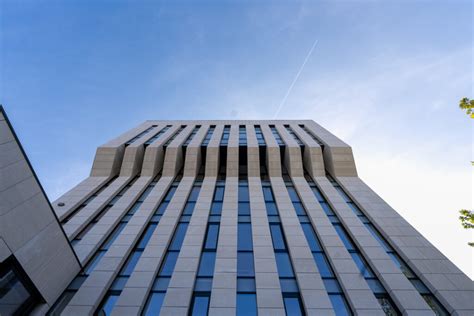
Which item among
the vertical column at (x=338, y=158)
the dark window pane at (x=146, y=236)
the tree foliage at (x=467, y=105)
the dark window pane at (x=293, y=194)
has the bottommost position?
the dark window pane at (x=293, y=194)

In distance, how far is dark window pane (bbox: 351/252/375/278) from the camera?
1031 cm

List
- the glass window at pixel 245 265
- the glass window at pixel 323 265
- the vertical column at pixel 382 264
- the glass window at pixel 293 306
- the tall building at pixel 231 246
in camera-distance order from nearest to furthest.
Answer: the vertical column at pixel 382 264 → the tall building at pixel 231 246 → the glass window at pixel 293 306 → the glass window at pixel 323 265 → the glass window at pixel 245 265

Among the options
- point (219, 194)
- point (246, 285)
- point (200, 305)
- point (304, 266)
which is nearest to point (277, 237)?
point (304, 266)

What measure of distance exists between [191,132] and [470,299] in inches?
1001

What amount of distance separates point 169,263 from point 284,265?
20.7 ft

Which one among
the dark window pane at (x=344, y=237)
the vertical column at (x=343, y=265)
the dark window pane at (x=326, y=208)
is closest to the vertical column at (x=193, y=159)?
the vertical column at (x=343, y=265)

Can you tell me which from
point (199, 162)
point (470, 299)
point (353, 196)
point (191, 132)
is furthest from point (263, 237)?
point (191, 132)

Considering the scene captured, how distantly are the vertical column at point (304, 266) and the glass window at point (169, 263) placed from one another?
6523 millimetres

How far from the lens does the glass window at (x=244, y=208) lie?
15005 mm

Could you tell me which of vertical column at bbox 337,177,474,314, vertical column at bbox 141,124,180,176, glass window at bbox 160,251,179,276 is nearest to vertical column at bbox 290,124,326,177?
vertical column at bbox 337,177,474,314

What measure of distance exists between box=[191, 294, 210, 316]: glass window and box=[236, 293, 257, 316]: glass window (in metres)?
1.47

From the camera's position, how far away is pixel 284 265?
1105 centimetres

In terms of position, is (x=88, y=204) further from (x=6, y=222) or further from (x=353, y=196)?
(x=353, y=196)

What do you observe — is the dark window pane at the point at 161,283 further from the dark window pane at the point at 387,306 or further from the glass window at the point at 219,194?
the dark window pane at the point at 387,306
